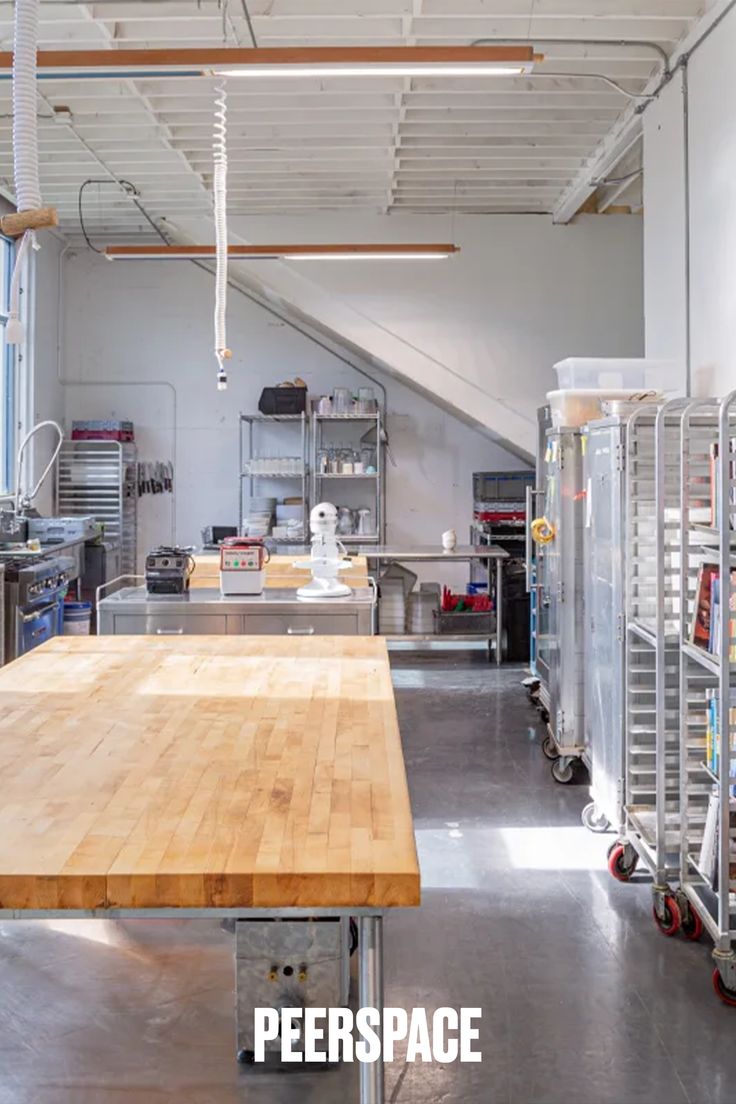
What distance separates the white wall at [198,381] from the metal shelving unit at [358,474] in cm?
20

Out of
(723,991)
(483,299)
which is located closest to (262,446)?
(483,299)

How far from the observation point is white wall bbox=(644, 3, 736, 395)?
516 centimetres

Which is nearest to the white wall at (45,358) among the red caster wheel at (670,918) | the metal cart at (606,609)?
the metal cart at (606,609)

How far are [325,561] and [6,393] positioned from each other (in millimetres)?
5812

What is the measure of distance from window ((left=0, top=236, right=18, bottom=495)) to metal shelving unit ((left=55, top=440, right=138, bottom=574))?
69cm

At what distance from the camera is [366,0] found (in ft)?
17.9

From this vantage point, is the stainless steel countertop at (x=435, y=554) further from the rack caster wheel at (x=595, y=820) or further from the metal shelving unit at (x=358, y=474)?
the rack caster wheel at (x=595, y=820)

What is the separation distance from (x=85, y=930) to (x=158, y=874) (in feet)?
7.68

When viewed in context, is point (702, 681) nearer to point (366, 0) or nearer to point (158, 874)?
point (158, 874)

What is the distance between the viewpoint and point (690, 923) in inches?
140

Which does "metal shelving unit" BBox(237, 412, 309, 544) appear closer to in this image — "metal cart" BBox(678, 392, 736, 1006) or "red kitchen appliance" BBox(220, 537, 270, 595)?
"red kitchen appliance" BBox(220, 537, 270, 595)

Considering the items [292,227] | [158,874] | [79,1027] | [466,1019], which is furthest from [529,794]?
[292,227]

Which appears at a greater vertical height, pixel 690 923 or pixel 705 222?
pixel 705 222

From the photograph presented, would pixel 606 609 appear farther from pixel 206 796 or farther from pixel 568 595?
pixel 206 796
